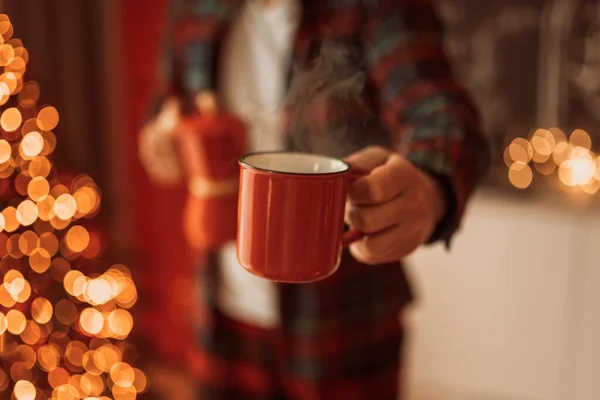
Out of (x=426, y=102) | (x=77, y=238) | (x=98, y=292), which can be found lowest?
(x=98, y=292)

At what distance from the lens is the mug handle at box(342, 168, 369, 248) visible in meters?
0.58

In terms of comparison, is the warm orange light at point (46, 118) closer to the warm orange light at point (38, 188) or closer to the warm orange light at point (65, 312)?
the warm orange light at point (38, 188)

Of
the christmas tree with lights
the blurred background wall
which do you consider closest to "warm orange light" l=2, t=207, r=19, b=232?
the christmas tree with lights

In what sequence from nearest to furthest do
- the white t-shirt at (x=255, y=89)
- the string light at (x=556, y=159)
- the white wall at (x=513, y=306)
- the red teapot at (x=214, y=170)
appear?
1. the red teapot at (x=214, y=170)
2. the white t-shirt at (x=255, y=89)
3. the white wall at (x=513, y=306)
4. the string light at (x=556, y=159)

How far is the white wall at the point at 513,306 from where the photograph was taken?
6.01ft

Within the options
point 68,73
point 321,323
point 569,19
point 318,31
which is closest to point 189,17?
point 318,31

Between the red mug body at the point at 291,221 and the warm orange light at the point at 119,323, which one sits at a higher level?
the red mug body at the point at 291,221

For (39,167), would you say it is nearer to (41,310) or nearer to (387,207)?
(41,310)

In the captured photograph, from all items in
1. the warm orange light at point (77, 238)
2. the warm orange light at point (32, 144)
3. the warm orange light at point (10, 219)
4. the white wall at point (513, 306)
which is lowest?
the white wall at point (513, 306)

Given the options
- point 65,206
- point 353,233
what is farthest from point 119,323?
point 353,233

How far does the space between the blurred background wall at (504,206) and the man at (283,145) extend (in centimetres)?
80

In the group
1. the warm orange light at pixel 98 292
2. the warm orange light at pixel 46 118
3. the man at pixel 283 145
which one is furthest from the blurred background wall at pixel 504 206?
the warm orange light at pixel 46 118

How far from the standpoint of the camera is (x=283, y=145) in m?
0.99

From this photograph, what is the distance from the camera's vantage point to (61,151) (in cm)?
154
